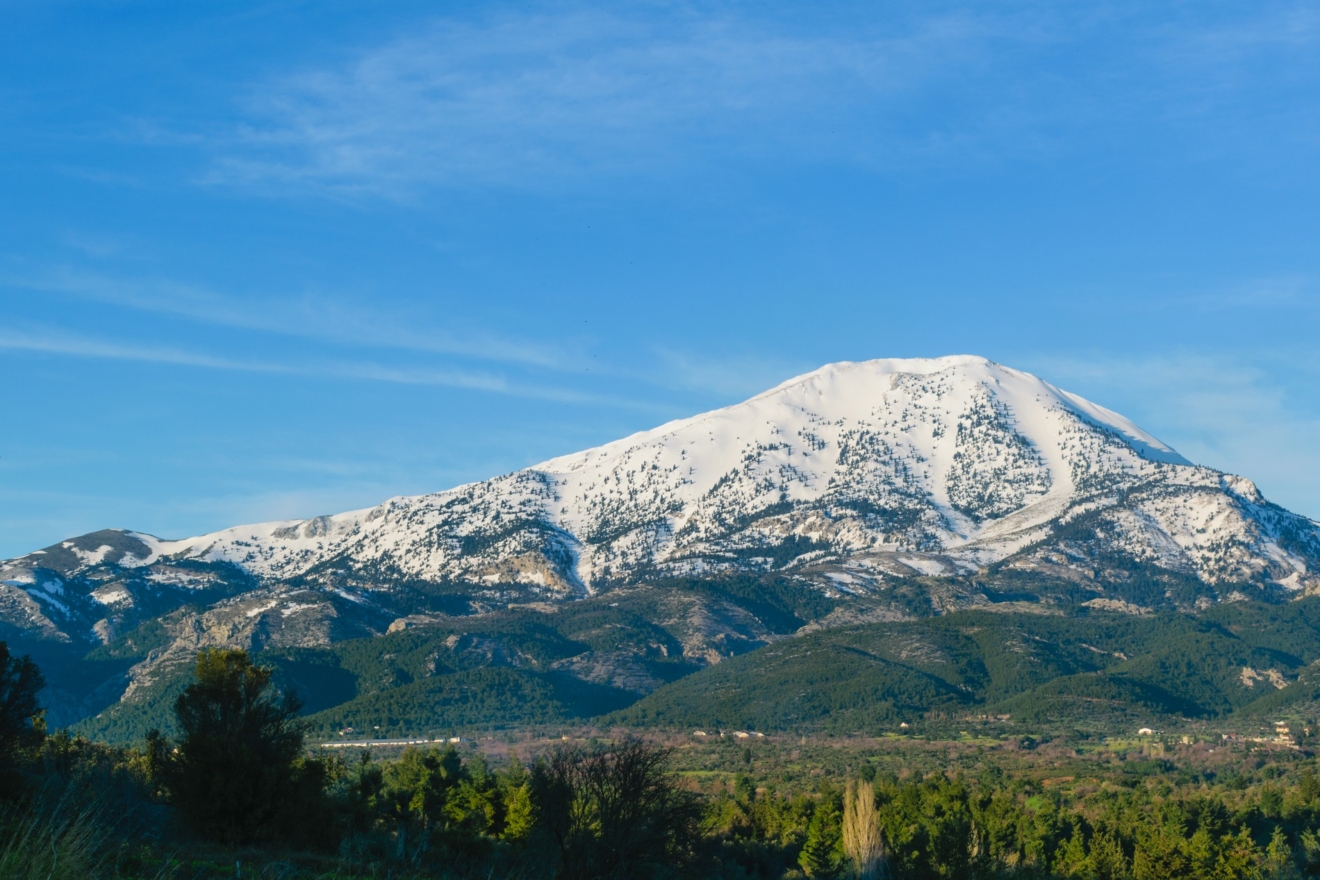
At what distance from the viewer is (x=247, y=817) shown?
1794 inches

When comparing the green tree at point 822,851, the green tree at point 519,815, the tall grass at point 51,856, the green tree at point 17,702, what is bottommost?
the green tree at point 822,851

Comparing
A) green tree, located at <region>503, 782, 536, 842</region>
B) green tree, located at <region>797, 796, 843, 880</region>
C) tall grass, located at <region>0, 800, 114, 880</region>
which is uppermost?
tall grass, located at <region>0, 800, 114, 880</region>

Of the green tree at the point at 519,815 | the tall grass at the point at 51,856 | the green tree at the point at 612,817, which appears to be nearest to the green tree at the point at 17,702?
the green tree at the point at 612,817

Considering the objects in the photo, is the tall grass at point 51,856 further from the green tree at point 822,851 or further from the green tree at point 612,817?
the green tree at point 822,851

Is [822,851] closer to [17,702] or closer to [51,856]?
[17,702]

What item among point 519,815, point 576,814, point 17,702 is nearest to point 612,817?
point 576,814

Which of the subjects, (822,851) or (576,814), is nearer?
(576,814)

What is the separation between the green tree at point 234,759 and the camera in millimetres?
45344

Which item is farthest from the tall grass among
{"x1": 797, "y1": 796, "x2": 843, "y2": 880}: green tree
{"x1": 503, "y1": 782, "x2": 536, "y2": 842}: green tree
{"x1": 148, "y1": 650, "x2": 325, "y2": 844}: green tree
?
{"x1": 797, "y1": 796, "x2": 843, "y2": 880}: green tree

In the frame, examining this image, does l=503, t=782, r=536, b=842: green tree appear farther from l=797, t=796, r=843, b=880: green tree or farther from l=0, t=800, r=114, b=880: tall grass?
l=0, t=800, r=114, b=880: tall grass

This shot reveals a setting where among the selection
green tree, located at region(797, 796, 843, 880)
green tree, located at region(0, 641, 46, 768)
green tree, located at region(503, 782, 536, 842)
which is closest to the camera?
green tree, located at region(0, 641, 46, 768)

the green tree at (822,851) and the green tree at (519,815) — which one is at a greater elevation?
the green tree at (519,815)

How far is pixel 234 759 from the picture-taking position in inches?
1797

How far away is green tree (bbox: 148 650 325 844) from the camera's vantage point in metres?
45.3
